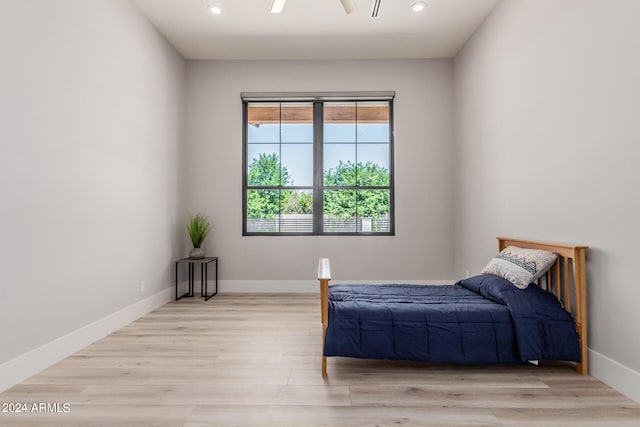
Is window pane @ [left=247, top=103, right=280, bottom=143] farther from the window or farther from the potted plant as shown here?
the potted plant

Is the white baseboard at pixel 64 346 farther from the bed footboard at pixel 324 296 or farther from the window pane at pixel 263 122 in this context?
the window pane at pixel 263 122

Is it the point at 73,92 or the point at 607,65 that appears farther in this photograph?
the point at 73,92

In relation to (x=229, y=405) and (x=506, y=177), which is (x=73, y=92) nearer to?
(x=229, y=405)

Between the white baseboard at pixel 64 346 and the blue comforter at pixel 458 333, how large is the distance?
6.11ft

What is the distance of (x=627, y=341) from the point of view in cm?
204

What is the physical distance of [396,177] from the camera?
15.8 feet

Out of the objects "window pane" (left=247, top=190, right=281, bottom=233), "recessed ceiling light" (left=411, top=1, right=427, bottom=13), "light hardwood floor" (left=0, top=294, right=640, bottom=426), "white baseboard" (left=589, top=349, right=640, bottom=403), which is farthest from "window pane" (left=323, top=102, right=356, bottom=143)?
"white baseboard" (left=589, top=349, right=640, bottom=403)

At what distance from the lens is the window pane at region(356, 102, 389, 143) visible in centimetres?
490

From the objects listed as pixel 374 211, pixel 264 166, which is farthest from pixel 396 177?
pixel 264 166

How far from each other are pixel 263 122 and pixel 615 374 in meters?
4.36

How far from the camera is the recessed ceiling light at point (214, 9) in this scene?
3.59m

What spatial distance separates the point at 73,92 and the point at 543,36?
3.60 meters

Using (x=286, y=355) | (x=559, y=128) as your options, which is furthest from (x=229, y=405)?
(x=559, y=128)

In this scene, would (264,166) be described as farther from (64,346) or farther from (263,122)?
(64,346)
